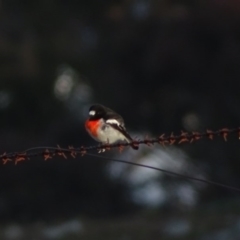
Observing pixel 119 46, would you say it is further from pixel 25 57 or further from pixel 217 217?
pixel 217 217

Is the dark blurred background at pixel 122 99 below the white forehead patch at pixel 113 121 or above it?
above

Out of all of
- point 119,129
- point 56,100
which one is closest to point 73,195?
point 56,100

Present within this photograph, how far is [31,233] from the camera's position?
20.6 m

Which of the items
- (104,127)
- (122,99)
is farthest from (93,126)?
(122,99)

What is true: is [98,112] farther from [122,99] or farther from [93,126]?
[122,99]

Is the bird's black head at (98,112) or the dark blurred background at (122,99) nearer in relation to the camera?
the bird's black head at (98,112)

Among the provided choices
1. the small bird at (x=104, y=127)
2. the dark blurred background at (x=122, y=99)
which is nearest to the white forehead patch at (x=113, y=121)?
the small bird at (x=104, y=127)

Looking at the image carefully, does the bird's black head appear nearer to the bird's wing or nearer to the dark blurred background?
the bird's wing

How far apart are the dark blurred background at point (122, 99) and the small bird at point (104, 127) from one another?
13.5m

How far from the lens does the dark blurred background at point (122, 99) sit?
23.8 meters

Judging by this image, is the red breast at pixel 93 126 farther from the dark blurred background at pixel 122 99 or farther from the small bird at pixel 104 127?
the dark blurred background at pixel 122 99

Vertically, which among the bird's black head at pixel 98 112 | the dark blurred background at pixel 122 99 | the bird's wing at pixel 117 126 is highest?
the dark blurred background at pixel 122 99

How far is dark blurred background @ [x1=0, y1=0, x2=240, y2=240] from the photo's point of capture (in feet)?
78.0

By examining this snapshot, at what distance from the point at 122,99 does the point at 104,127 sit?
1555cm
